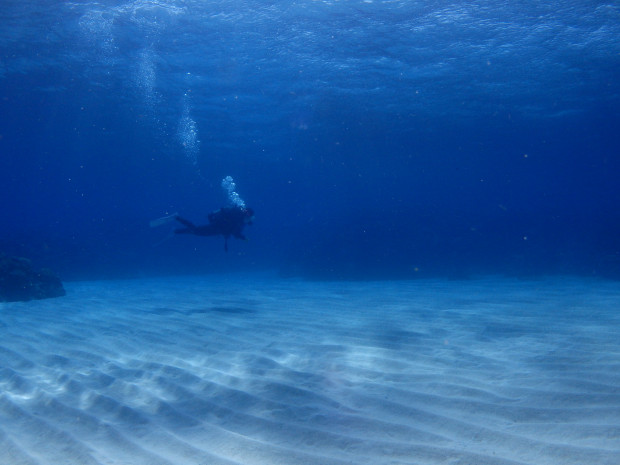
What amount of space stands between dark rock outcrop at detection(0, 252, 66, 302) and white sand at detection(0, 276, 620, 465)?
499 cm

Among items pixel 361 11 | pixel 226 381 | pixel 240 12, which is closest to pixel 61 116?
pixel 240 12

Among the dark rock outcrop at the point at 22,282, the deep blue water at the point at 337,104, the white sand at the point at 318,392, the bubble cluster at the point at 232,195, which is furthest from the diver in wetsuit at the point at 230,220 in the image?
the deep blue water at the point at 337,104

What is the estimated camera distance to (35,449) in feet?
10.3

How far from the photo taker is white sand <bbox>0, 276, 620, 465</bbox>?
2.94 m

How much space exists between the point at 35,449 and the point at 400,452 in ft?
9.49

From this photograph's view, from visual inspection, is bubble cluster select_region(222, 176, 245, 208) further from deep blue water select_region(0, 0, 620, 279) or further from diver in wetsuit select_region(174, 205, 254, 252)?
deep blue water select_region(0, 0, 620, 279)

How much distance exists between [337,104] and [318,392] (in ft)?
80.6

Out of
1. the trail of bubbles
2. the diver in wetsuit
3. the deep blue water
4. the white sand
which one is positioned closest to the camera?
the white sand

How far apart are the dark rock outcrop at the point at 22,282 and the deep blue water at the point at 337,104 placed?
9569 millimetres

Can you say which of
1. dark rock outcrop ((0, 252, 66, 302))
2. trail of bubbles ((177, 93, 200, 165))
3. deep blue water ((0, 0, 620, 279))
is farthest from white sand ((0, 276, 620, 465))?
trail of bubbles ((177, 93, 200, 165))

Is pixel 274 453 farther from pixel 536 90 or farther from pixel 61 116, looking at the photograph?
pixel 61 116

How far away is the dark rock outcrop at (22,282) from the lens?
38.4 feet

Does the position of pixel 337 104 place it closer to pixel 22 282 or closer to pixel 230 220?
pixel 230 220

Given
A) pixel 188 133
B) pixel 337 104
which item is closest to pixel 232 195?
pixel 337 104
